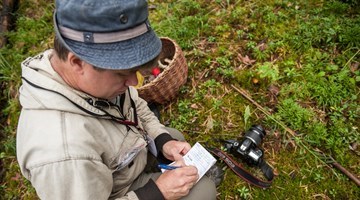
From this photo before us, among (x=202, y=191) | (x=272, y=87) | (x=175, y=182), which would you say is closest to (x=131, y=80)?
(x=175, y=182)

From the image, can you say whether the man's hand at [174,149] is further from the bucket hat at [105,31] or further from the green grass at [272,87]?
the bucket hat at [105,31]

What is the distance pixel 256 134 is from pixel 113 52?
2.08m

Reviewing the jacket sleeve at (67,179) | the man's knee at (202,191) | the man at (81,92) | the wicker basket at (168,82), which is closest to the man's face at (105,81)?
the man at (81,92)

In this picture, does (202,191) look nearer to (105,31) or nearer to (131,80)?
(131,80)

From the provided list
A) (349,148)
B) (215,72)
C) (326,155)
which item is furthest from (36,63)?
(349,148)

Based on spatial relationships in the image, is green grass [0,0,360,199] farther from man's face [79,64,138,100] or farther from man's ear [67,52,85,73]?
man's ear [67,52,85,73]

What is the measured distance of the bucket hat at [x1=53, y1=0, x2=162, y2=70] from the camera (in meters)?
1.35

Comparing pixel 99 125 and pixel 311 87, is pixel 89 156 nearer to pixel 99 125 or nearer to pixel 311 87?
pixel 99 125

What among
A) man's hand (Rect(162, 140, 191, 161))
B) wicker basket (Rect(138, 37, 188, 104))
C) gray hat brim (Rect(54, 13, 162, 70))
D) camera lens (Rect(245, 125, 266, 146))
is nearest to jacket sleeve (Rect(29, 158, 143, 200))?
gray hat brim (Rect(54, 13, 162, 70))

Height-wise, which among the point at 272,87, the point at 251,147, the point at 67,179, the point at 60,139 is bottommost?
the point at 251,147

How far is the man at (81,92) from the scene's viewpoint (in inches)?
55.1

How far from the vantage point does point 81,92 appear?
1.69m

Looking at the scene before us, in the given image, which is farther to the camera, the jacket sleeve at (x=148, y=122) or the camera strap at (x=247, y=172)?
the camera strap at (x=247, y=172)

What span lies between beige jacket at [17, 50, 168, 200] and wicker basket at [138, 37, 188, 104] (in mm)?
1475
